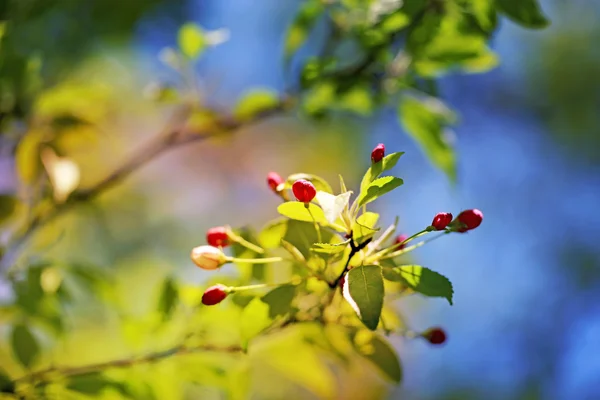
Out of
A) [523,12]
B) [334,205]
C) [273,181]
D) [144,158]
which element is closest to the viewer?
[334,205]

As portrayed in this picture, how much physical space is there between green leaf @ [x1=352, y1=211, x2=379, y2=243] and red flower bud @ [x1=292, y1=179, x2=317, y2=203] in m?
0.03

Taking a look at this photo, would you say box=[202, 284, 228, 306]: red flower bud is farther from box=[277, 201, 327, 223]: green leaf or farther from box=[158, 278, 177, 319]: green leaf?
box=[158, 278, 177, 319]: green leaf

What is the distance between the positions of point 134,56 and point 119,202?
1.60ft

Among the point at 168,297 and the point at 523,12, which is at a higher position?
the point at 523,12

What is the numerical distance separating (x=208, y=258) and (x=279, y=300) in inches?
2.4

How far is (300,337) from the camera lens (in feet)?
2.23

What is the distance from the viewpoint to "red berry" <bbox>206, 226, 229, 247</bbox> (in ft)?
1.62

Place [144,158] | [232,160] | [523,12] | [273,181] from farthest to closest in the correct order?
1. [232,160]
2. [144,158]
3. [523,12]
4. [273,181]

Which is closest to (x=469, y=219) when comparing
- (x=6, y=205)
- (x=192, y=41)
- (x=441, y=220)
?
(x=441, y=220)

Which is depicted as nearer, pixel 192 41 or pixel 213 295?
pixel 213 295

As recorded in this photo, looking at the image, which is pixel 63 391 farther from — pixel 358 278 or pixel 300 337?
pixel 358 278

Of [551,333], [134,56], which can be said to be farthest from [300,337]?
[551,333]

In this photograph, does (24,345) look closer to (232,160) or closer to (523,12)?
(523,12)

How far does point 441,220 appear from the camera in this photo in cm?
40
